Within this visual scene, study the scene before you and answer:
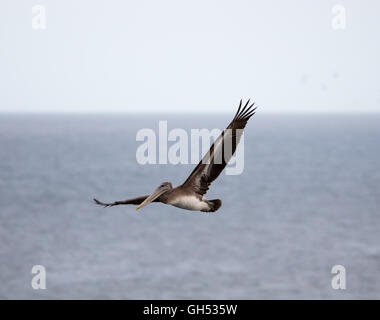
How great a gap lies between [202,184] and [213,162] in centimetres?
29

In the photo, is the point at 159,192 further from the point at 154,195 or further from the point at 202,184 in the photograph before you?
the point at 202,184

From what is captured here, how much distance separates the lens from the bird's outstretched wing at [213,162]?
7.34m

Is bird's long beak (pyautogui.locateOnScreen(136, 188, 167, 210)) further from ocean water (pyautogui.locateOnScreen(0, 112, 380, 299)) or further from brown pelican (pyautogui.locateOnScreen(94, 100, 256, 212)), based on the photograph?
ocean water (pyautogui.locateOnScreen(0, 112, 380, 299))

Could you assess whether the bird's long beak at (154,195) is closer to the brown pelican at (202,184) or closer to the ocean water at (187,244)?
the brown pelican at (202,184)

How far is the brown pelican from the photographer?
7203mm

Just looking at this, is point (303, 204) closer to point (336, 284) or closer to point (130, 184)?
point (130, 184)

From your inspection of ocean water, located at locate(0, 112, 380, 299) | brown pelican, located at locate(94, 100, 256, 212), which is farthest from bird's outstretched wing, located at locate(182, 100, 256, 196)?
ocean water, located at locate(0, 112, 380, 299)

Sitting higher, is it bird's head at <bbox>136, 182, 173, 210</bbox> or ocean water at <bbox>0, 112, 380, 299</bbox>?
bird's head at <bbox>136, 182, 173, 210</bbox>

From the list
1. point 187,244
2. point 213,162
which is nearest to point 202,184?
point 213,162

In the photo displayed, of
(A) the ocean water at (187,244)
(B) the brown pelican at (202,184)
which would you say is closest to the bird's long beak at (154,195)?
(B) the brown pelican at (202,184)
